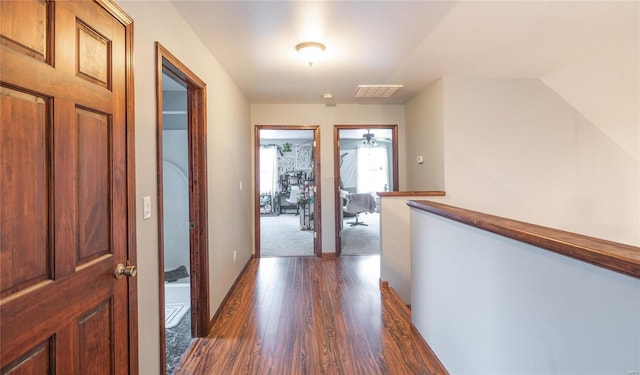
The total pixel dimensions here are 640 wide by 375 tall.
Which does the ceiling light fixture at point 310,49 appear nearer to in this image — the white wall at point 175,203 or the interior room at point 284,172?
the white wall at point 175,203

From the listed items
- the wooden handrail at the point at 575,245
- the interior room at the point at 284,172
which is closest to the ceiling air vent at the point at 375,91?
the wooden handrail at the point at 575,245

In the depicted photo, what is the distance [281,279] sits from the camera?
11.6 feet

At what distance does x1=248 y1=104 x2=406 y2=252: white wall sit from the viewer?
451 centimetres

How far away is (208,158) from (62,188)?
1.59m

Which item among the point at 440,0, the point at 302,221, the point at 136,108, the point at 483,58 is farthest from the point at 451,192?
the point at 302,221

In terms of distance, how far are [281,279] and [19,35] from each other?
315 centimetres

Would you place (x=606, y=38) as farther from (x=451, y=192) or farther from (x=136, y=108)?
(x=136, y=108)

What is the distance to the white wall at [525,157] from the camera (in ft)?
11.1

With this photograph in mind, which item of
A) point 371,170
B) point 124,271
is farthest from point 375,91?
point 371,170

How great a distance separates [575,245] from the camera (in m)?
0.89

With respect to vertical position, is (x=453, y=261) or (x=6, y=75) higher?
(x=6, y=75)

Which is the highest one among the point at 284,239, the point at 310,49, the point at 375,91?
the point at 375,91

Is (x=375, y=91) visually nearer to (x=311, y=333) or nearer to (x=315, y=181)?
(x=315, y=181)

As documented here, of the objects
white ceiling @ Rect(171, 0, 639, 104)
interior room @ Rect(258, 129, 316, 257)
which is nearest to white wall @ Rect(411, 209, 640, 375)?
white ceiling @ Rect(171, 0, 639, 104)
